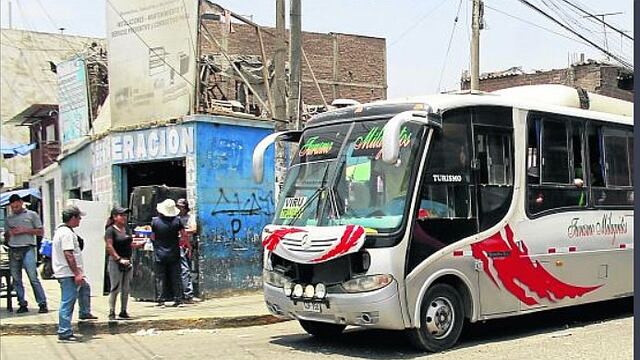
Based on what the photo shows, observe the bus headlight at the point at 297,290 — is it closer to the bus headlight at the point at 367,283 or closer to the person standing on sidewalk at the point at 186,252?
the bus headlight at the point at 367,283

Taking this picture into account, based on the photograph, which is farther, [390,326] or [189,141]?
[189,141]

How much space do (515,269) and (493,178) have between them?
1.16 m

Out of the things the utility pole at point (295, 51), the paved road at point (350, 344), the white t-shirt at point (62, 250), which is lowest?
the paved road at point (350, 344)

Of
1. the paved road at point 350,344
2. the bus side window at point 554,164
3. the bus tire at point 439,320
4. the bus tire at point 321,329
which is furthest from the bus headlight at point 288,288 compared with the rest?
the bus side window at point 554,164

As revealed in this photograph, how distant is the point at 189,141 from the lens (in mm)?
13711

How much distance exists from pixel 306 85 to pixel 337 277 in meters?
18.6

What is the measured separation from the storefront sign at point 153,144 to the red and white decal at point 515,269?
624 cm

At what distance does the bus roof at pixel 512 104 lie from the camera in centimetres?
888

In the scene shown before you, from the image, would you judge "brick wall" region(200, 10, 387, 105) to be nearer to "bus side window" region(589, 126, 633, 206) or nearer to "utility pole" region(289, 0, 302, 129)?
"utility pole" region(289, 0, 302, 129)

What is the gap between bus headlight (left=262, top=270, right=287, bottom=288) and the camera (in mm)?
9044

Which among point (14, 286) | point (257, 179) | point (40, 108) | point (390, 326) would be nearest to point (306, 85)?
point (40, 108)

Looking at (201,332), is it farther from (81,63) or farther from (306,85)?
(306,85)

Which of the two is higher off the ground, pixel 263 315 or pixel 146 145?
pixel 146 145

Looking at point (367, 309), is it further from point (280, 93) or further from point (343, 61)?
point (343, 61)
